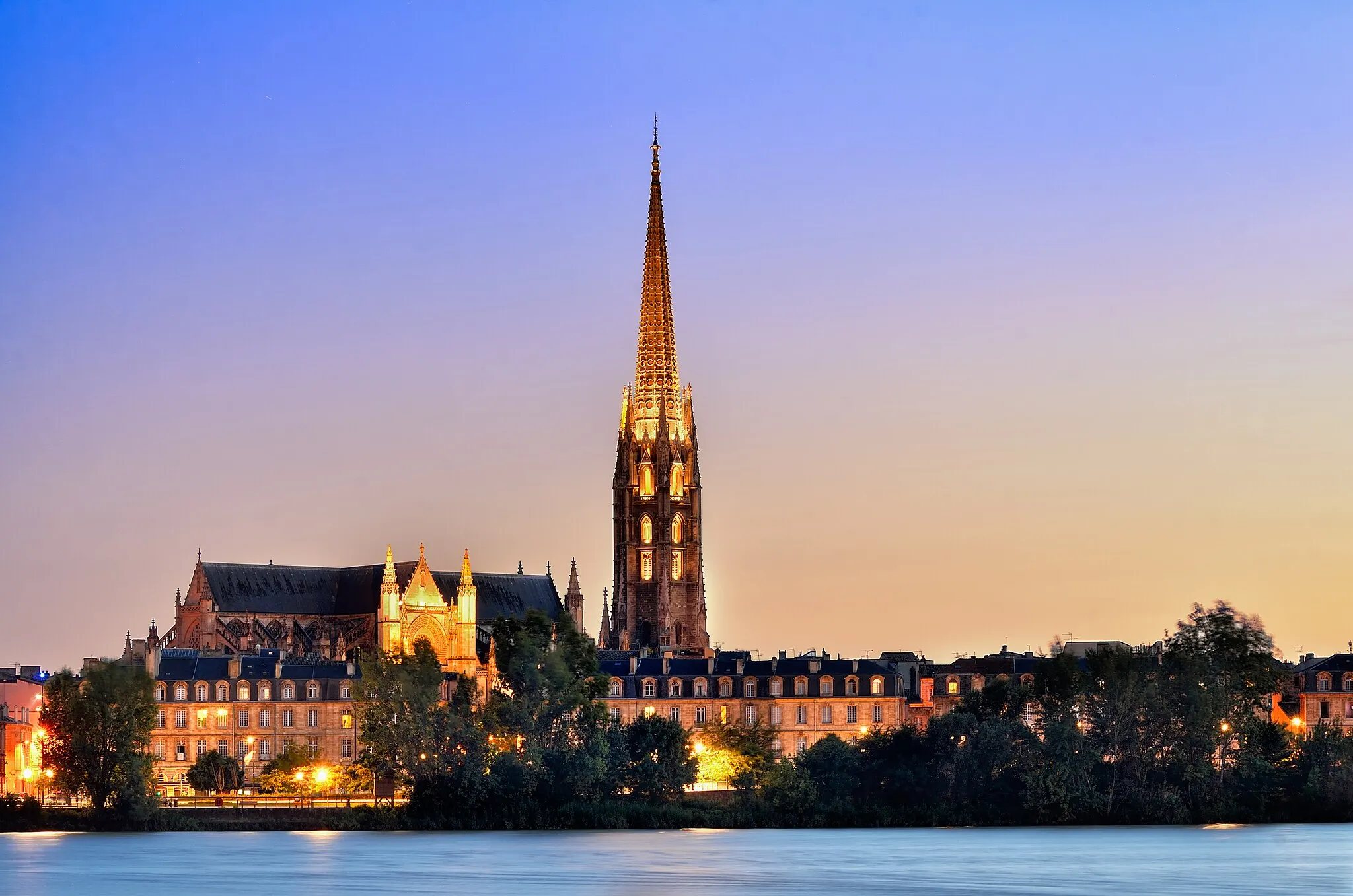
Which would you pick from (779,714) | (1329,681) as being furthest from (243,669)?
(1329,681)

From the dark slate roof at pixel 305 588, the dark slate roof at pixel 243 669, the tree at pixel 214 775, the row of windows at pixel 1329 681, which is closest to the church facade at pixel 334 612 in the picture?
the dark slate roof at pixel 305 588

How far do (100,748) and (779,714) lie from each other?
5165 cm

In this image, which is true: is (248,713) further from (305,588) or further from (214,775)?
(305,588)

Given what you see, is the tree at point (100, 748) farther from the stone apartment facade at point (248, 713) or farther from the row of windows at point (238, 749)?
the row of windows at point (238, 749)

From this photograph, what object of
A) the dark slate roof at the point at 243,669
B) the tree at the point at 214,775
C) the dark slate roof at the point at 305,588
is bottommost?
the tree at the point at 214,775

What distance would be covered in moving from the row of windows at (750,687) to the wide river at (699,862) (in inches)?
1660

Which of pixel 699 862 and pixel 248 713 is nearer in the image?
pixel 699 862

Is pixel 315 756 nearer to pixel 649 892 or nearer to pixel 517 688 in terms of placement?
pixel 517 688

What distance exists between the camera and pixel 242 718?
147875 mm

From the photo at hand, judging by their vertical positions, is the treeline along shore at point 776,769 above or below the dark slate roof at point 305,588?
below

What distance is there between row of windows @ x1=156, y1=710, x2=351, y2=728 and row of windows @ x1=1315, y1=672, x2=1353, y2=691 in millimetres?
54120

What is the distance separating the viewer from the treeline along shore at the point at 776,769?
347ft

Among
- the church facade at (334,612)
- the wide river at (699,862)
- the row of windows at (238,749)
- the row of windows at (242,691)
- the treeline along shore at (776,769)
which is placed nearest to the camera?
the wide river at (699,862)

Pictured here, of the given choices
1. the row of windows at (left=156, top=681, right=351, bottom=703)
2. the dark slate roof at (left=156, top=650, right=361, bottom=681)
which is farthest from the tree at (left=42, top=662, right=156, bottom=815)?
the dark slate roof at (left=156, top=650, right=361, bottom=681)
